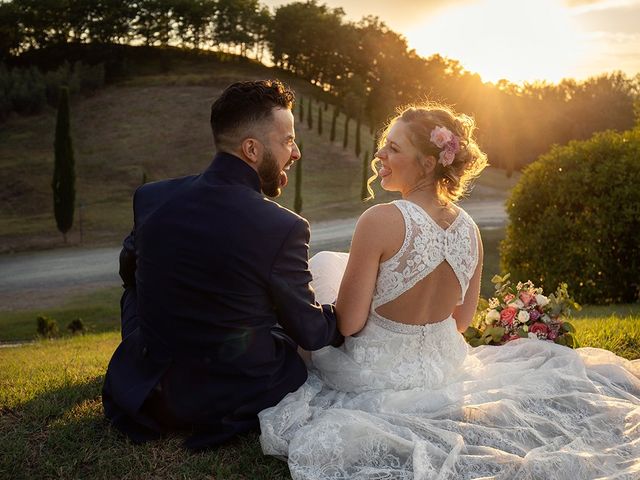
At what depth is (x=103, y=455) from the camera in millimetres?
3674

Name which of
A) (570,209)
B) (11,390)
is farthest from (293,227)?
(570,209)

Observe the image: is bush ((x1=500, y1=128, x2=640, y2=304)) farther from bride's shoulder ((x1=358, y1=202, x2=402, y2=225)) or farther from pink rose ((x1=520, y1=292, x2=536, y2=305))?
bride's shoulder ((x1=358, y1=202, x2=402, y2=225))

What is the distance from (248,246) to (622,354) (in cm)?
421

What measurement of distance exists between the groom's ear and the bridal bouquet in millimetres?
2913

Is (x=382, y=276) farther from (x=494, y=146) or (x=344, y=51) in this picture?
(x=344, y=51)

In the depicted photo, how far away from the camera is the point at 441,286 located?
3949mm

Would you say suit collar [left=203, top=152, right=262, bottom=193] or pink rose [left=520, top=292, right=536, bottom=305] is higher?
suit collar [left=203, top=152, right=262, bottom=193]

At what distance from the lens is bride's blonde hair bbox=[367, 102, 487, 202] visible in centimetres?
383

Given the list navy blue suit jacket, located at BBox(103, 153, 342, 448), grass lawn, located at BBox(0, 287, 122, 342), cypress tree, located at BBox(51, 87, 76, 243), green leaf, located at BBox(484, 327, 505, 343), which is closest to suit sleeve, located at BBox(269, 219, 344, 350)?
navy blue suit jacket, located at BBox(103, 153, 342, 448)

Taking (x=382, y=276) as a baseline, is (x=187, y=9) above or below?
above

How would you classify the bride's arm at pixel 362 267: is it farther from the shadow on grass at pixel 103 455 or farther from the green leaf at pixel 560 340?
the green leaf at pixel 560 340

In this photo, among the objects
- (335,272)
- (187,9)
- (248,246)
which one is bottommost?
(335,272)

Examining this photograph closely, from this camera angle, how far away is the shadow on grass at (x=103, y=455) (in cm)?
352

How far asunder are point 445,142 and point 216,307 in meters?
1.57
